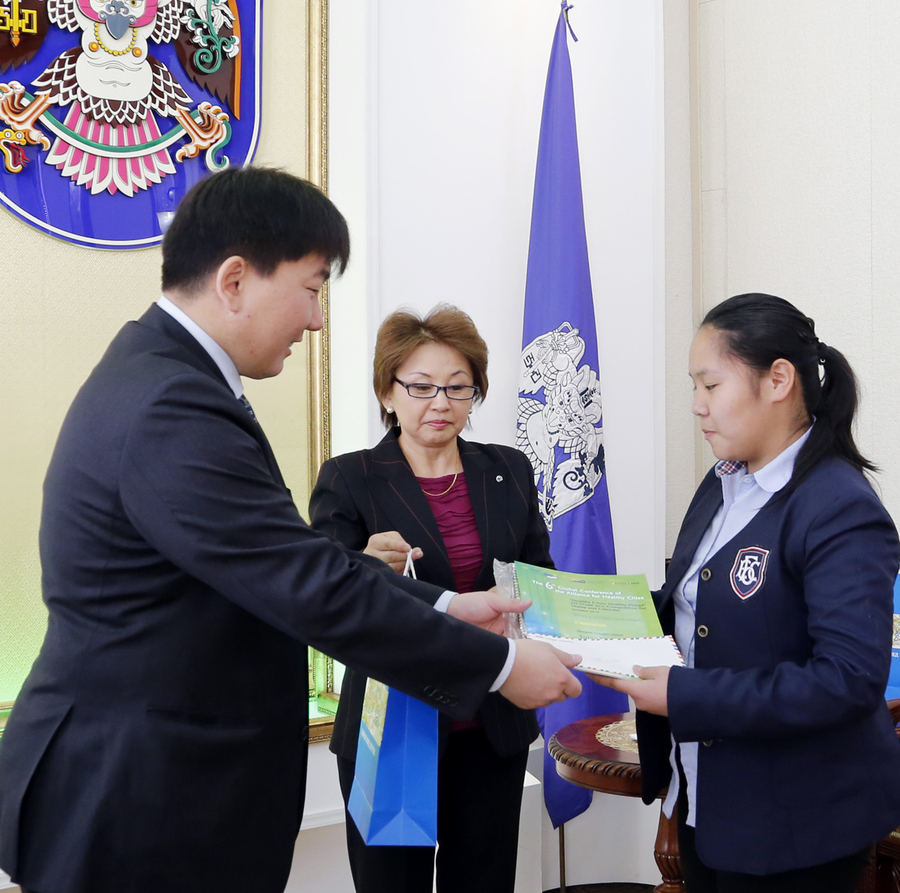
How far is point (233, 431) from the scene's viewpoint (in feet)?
3.94

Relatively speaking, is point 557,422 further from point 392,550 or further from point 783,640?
point 783,640

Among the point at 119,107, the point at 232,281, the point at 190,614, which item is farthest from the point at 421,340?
the point at 119,107

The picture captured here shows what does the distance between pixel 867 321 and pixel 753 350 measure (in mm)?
1692

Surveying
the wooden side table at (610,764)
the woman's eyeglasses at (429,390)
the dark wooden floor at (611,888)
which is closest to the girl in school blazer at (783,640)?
the wooden side table at (610,764)

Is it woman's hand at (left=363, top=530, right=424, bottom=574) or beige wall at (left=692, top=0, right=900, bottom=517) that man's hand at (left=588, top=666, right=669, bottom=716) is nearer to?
woman's hand at (left=363, top=530, right=424, bottom=574)

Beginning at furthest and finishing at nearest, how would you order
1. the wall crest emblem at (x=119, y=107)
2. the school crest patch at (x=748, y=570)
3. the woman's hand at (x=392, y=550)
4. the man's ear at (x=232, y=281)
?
the wall crest emblem at (x=119, y=107), the woman's hand at (x=392, y=550), the school crest patch at (x=748, y=570), the man's ear at (x=232, y=281)

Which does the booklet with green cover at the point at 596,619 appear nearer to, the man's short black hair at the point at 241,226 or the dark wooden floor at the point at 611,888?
the man's short black hair at the point at 241,226

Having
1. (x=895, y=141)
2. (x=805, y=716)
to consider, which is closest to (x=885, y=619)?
(x=805, y=716)

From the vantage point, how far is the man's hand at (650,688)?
53.4 inches

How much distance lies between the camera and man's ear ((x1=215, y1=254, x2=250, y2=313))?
1.28 m

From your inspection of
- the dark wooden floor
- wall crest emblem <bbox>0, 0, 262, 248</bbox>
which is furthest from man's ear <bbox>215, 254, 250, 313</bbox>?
the dark wooden floor

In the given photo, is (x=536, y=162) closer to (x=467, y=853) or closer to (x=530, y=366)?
(x=530, y=366)

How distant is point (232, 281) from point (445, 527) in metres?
0.85

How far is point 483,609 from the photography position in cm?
165
